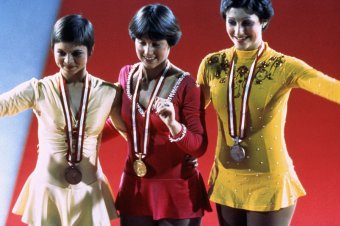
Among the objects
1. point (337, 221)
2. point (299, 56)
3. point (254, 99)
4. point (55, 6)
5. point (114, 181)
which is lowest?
point (337, 221)

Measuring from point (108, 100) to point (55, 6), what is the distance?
1.15 meters

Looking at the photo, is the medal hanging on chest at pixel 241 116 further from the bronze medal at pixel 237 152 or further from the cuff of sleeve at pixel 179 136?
the cuff of sleeve at pixel 179 136

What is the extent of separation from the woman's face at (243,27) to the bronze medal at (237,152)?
0.32 meters

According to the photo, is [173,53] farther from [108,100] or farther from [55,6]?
[108,100]

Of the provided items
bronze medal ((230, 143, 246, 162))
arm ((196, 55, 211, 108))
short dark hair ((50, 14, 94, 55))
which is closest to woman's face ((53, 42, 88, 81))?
short dark hair ((50, 14, 94, 55))

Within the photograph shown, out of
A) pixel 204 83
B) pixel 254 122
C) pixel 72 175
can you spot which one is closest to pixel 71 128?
pixel 72 175

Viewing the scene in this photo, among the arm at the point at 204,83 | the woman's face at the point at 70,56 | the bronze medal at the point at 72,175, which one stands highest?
the woman's face at the point at 70,56

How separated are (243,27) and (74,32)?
53 cm

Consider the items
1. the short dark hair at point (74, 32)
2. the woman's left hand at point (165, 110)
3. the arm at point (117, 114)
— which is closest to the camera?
the woman's left hand at point (165, 110)

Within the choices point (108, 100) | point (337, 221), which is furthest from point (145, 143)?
point (337, 221)

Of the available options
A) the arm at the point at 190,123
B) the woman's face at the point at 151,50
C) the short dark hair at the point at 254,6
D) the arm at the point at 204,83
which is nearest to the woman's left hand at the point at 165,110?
the arm at the point at 190,123

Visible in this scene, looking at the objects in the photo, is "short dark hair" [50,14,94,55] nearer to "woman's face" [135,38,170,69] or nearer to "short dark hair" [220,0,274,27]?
"woman's face" [135,38,170,69]

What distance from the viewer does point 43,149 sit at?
2117 mm

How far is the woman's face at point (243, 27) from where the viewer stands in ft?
6.89
